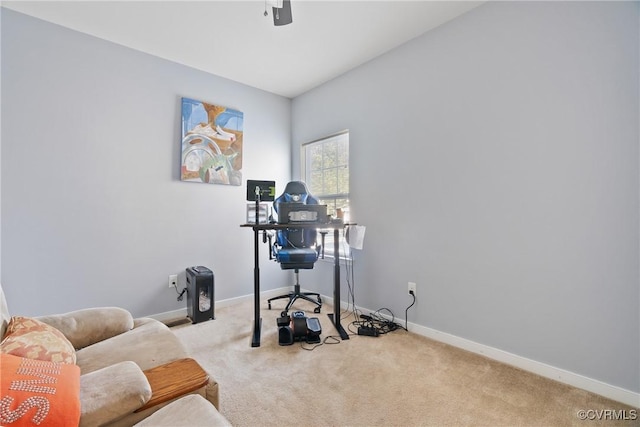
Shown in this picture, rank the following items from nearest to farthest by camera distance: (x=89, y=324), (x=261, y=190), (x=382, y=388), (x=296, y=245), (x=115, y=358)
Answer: (x=115, y=358), (x=89, y=324), (x=382, y=388), (x=261, y=190), (x=296, y=245)

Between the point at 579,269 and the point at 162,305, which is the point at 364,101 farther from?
the point at 162,305

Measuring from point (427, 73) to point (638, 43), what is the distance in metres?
1.25

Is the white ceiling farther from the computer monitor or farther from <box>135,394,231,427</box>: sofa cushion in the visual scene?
<box>135,394,231,427</box>: sofa cushion

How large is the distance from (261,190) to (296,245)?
33.5 inches

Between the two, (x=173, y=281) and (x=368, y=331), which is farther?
(x=173, y=281)

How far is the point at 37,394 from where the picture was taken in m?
0.73

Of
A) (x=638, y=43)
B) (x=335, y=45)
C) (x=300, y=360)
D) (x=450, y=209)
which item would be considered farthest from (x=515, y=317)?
(x=335, y=45)

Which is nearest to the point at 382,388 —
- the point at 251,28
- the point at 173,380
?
the point at 173,380

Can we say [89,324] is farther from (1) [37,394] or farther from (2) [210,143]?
(2) [210,143]

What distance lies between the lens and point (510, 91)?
194 cm

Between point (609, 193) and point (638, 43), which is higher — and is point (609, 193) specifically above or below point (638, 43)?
below

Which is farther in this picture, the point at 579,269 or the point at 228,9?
the point at 228,9

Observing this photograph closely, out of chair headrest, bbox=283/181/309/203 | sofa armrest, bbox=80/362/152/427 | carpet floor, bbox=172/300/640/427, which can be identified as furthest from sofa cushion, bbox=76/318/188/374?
chair headrest, bbox=283/181/309/203

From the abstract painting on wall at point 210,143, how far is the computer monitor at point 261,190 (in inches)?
30.8
